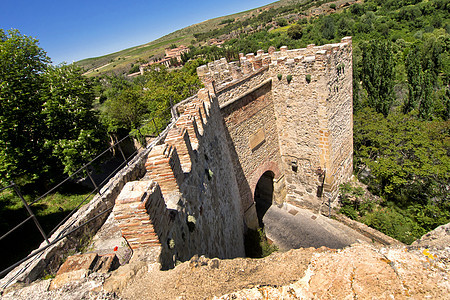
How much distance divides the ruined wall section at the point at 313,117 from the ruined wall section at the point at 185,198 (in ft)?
16.5

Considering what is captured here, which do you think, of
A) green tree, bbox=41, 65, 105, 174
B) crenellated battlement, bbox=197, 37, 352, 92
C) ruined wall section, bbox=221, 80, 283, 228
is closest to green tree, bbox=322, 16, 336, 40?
crenellated battlement, bbox=197, 37, 352, 92

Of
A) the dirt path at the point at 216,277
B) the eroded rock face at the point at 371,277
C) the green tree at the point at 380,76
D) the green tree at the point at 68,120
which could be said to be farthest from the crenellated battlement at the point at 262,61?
the green tree at the point at 380,76

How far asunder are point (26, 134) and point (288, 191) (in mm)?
13401

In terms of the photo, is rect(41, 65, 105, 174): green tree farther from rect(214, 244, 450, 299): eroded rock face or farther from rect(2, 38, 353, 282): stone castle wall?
rect(214, 244, 450, 299): eroded rock face

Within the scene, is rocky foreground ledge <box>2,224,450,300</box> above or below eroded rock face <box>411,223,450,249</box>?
above

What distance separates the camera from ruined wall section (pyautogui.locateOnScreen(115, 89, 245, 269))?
3.08m

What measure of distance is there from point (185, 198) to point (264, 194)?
10.3m

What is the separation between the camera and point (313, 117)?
10.7 metres

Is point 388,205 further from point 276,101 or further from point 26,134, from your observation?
point 26,134

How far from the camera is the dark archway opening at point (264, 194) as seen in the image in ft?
43.0

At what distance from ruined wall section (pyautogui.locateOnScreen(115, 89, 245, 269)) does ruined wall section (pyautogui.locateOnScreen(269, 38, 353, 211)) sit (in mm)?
5035

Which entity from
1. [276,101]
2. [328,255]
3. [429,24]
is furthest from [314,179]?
[429,24]

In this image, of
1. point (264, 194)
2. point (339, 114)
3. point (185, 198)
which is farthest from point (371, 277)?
point (264, 194)

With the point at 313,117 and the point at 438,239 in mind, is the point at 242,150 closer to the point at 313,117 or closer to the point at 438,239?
the point at 313,117
